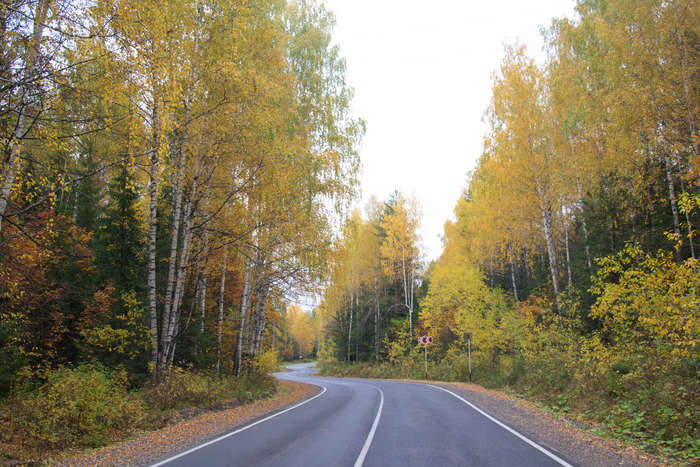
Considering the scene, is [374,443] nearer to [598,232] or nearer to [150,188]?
[150,188]

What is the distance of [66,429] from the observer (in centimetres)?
753

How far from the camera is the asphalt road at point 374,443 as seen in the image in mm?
6043

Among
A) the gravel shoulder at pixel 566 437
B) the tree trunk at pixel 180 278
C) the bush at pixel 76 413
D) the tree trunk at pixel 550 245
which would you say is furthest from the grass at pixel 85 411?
the tree trunk at pixel 550 245

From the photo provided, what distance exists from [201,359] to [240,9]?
1322 cm

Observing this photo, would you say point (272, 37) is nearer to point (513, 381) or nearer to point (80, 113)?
point (80, 113)

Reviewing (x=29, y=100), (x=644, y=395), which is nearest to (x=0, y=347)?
(x=29, y=100)

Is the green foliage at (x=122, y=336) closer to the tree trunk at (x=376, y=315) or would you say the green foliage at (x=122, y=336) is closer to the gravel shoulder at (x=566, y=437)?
the gravel shoulder at (x=566, y=437)

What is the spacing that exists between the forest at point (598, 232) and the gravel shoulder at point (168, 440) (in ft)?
23.8

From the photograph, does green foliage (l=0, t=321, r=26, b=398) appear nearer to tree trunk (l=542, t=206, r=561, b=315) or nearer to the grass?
the grass

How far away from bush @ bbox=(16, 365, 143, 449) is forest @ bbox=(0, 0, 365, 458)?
0.13ft

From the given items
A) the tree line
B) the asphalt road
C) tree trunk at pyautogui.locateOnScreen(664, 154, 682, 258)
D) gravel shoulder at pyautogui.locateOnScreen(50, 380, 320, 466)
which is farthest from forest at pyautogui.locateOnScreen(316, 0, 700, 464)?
gravel shoulder at pyautogui.locateOnScreen(50, 380, 320, 466)

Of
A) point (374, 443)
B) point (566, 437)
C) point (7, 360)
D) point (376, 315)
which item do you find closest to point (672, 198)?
point (566, 437)

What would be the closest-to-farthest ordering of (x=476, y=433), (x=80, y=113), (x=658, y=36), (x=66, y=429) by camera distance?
(x=80, y=113)
(x=66, y=429)
(x=476, y=433)
(x=658, y=36)

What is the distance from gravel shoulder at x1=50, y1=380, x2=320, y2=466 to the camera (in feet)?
21.2
